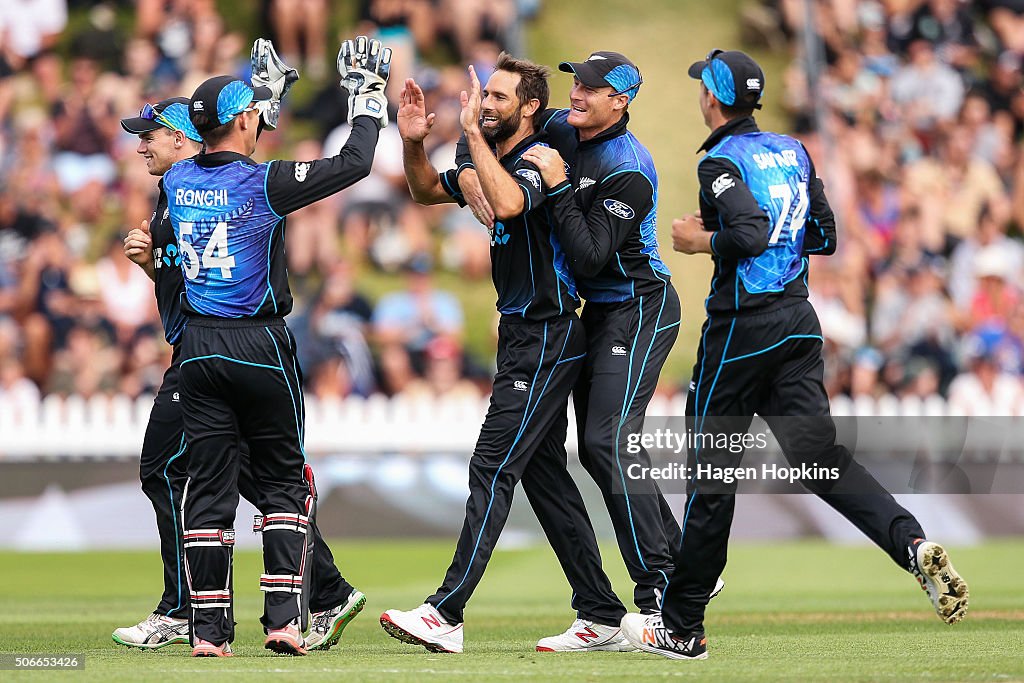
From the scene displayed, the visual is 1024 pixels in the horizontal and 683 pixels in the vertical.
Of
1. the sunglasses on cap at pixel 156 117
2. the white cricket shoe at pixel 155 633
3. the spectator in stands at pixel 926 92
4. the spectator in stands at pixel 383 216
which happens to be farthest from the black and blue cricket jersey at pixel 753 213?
the spectator in stands at pixel 926 92

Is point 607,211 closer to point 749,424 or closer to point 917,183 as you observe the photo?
point 749,424

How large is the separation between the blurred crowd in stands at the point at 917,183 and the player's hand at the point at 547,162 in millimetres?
9742

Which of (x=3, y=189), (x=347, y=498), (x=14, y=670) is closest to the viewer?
(x=14, y=670)

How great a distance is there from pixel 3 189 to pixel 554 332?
12.7 meters

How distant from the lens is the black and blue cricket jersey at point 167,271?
7.84 meters

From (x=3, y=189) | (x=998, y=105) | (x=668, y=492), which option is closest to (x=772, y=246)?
A: (x=668, y=492)

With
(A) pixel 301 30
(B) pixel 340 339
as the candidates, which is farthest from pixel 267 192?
(A) pixel 301 30

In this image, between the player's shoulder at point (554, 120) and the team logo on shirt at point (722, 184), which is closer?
the team logo on shirt at point (722, 184)

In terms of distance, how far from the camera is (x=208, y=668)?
21.1ft

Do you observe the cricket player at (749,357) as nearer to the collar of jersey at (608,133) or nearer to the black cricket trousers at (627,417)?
the black cricket trousers at (627,417)

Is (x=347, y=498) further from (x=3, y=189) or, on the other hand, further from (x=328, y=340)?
(x=3, y=189)

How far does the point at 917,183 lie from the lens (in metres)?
19.6

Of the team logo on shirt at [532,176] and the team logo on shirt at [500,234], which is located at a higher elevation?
the team logo on shirt at [532,176]

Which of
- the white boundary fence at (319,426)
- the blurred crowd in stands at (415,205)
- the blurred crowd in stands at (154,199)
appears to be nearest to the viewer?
the white boundary fence at (319,426)
